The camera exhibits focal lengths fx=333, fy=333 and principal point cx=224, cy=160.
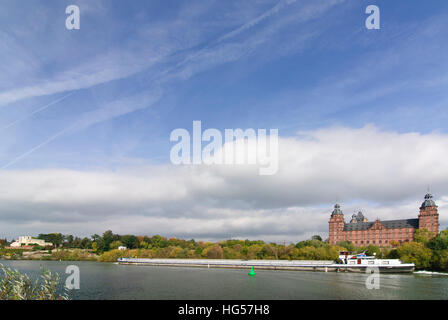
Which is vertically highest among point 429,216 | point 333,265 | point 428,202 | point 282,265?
point 428,202

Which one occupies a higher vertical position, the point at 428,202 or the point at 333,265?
the point at 428,202

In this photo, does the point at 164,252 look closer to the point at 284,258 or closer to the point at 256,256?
the point at 256,256

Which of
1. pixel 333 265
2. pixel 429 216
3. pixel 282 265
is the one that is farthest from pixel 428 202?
pixel 282 265

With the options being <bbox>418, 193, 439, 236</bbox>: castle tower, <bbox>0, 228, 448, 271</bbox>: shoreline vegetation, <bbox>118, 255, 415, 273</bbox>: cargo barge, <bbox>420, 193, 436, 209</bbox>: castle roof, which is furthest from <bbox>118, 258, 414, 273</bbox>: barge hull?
<bbox>420, 193, 436, 209</bbox>: castle roof

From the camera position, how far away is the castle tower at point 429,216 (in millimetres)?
177125

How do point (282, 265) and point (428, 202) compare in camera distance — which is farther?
point (428, 202)

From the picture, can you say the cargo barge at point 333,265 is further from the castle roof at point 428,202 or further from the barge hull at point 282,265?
the castle roof at point 428,202

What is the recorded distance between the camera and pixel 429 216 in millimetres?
179125

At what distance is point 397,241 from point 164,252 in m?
133

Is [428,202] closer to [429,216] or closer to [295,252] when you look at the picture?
[429,216]

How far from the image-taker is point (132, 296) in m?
52.3

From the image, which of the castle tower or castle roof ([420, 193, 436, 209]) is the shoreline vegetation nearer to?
the castle tower

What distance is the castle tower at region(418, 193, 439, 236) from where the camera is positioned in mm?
177125
